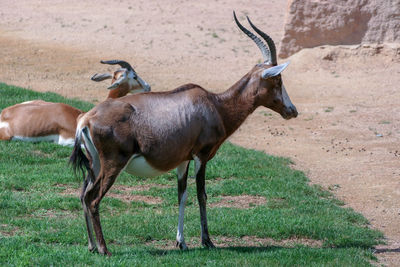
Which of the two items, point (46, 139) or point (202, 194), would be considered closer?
point (202, 194)

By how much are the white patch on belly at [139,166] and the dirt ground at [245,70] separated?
2.65 meters

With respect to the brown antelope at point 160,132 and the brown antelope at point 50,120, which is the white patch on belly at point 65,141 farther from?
the brown antelope at point 160,132

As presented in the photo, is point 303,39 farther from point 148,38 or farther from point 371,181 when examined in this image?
point 371,181

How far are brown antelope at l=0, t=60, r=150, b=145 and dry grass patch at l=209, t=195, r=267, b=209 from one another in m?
3.35

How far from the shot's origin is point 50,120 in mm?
12031

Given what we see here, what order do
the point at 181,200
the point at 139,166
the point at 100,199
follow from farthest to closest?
the point at 181,200 < the point at 139,166 < the point at 100,199

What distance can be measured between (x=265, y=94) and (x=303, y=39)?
12.2 meters

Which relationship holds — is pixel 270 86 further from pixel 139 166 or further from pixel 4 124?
pixel 4 124


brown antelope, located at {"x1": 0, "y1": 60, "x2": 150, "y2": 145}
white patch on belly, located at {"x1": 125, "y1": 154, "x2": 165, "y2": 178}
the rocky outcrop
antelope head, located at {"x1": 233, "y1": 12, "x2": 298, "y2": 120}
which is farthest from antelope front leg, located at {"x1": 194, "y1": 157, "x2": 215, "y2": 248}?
the rocky outcrop

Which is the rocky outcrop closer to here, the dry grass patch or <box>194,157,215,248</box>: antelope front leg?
the dry grass patch

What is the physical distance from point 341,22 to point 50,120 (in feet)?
32.4

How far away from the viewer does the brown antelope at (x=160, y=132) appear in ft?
22.3

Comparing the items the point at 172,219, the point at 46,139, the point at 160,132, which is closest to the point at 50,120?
the point at 46,139

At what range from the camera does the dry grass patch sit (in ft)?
30.7
